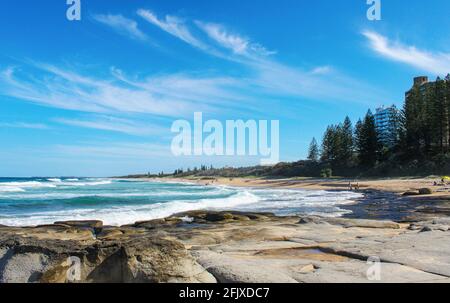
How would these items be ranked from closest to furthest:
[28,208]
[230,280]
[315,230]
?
1. [230,280]
2. [315,230]
3. [28,208]

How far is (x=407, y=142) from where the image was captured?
69375mm

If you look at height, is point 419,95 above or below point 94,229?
above

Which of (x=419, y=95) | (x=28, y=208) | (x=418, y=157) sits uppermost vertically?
(x=419, y=95)

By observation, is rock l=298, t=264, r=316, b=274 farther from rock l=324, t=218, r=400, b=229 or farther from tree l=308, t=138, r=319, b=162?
tree l=308, t=138, r=319, b=162

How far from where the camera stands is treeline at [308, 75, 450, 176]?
62312 millimetres

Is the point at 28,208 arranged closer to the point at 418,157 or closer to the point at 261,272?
the point at 261,272

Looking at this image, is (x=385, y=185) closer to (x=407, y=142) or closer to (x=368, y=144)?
(x=407, y=142)

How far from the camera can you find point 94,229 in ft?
56.5

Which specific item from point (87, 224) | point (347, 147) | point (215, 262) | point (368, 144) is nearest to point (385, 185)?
point (368, 144)

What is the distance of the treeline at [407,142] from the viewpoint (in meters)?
62.3

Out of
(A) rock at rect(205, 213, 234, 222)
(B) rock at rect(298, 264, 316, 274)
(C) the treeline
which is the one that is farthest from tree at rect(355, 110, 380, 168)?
(B) rock at rect(298, 264, 316, 274)

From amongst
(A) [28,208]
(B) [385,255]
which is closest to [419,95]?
(A) [28,208]

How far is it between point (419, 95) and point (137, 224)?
64.1 m

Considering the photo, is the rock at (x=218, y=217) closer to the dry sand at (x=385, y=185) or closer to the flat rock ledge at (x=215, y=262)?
the flat rock ledge at (x=215, y=262)
